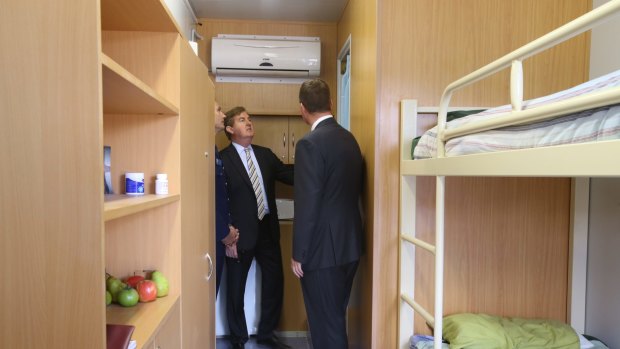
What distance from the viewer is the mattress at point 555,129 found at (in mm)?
758

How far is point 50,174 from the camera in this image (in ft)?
2.06

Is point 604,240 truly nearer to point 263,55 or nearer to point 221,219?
point 221,219

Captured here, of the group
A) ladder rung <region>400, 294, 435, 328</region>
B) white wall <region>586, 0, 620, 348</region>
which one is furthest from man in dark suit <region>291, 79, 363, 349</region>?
white wall <region>586, 0, 620, 348</region>

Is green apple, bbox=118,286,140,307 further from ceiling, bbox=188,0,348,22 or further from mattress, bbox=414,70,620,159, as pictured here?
ceiling, bbox=188,0,348,22

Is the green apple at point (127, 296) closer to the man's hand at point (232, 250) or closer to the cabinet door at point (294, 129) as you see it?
the man's hand at point (232, 250)

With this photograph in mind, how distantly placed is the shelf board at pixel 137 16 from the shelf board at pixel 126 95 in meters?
0.19

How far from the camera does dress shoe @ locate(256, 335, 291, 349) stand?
8.30 ft

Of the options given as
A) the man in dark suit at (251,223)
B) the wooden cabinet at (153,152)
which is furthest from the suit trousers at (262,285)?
the wooden cabinet at (153,152)

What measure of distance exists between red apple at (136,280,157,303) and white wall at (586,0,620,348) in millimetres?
1781

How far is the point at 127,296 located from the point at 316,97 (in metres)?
1.25

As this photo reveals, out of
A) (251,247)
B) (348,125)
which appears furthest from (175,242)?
(348,125)

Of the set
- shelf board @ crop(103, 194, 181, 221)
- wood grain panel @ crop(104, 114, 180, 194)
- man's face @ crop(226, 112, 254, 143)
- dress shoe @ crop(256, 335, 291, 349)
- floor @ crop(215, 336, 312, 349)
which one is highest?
man's face @ crop(226, 112, 254, 143)

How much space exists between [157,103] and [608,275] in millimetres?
1877

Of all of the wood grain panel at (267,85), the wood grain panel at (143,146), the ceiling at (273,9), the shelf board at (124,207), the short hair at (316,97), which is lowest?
the shelf board at (124,207)
